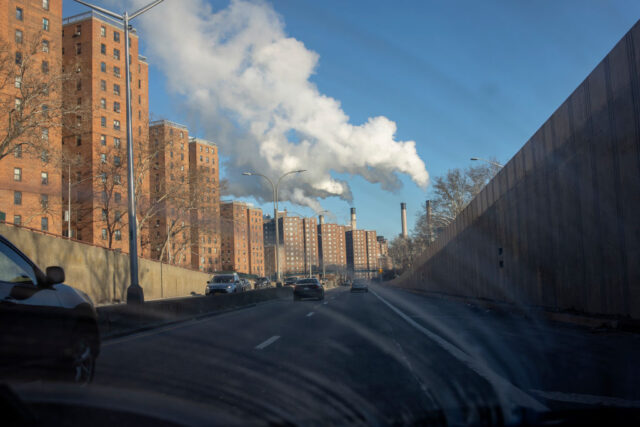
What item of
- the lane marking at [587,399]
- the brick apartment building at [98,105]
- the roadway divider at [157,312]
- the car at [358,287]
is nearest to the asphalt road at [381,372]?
the lane marking at [587,399]

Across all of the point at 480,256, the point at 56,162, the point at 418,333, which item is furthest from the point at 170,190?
the point at 418,333

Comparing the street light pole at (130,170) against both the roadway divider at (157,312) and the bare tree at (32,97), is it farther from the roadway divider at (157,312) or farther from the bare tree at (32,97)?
the bare tree at (32,97)

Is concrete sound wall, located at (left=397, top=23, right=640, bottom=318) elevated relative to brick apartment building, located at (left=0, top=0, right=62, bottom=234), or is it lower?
lower

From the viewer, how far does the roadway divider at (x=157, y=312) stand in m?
13.3

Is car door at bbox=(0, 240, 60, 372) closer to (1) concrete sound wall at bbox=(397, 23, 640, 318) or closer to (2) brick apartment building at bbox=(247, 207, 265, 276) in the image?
(1) concrete sound wall at bbox=(397, 23, 640, 318)

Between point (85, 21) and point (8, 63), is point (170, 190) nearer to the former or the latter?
point (8, 63)

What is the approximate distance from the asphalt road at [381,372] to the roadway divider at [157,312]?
4.51ft

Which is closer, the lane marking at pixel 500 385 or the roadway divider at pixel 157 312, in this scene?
the lane marking at pixel 500 385

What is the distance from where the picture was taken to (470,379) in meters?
6.63

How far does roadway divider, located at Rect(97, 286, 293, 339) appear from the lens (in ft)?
43.6

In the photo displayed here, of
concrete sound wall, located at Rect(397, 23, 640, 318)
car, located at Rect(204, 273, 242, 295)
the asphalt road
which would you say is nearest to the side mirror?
the asphalt road

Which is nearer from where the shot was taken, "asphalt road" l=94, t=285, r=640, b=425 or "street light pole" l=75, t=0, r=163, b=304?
"asphalt road" l=94, t=285, r=640, b=425

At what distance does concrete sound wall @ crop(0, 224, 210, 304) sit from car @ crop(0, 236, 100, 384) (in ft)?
87.7

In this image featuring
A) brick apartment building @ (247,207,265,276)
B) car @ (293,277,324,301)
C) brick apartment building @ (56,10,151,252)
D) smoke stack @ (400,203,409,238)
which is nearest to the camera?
car @ (293,277,324,301)
